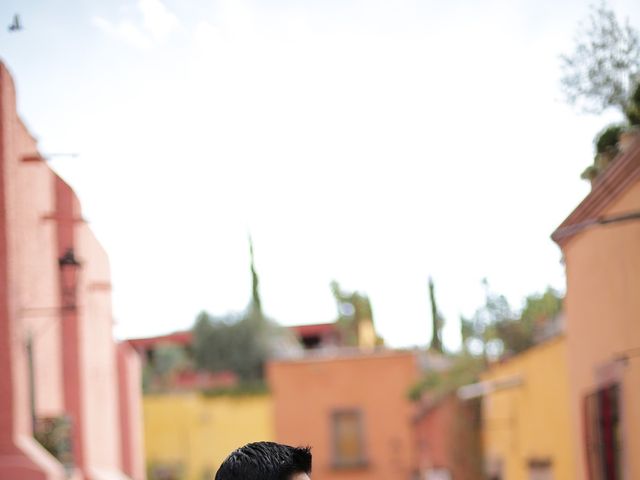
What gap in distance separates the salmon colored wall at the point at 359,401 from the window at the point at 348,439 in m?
0.13

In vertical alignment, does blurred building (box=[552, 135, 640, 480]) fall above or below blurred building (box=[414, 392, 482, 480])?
above

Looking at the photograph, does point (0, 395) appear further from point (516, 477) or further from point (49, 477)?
point (516, 477)

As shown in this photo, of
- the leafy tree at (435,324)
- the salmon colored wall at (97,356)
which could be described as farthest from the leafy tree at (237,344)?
the salmon colored wall at (97,356)

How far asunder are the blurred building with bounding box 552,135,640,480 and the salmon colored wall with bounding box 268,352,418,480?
15769 mm

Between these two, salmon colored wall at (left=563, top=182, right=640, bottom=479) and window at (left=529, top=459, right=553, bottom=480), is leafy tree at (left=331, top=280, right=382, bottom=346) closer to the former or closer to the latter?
window at (left=529, top=459, right=553, bottom=480)

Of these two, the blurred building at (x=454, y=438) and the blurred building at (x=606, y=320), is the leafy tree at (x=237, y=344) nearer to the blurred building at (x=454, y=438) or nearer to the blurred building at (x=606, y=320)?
the blurred building at (x=454, y=438)

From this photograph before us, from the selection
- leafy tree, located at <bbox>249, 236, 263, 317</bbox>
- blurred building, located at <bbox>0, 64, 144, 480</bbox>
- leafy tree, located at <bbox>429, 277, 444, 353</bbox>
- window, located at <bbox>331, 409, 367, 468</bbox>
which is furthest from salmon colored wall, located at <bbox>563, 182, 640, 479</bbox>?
leafy tree, located at <bbox>249, 236, 263, 317</bbox>

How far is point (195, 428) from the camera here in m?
30.4

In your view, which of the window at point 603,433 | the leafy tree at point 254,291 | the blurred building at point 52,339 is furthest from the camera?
the leafy tree at point 254,291

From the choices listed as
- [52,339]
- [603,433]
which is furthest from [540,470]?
[52,339]

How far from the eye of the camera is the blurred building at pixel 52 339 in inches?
424

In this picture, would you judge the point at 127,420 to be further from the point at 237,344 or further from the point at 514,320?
the point at 237,344

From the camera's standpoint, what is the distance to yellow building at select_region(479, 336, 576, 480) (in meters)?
13.1

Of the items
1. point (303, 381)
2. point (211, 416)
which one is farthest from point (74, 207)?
point (211, 416)
